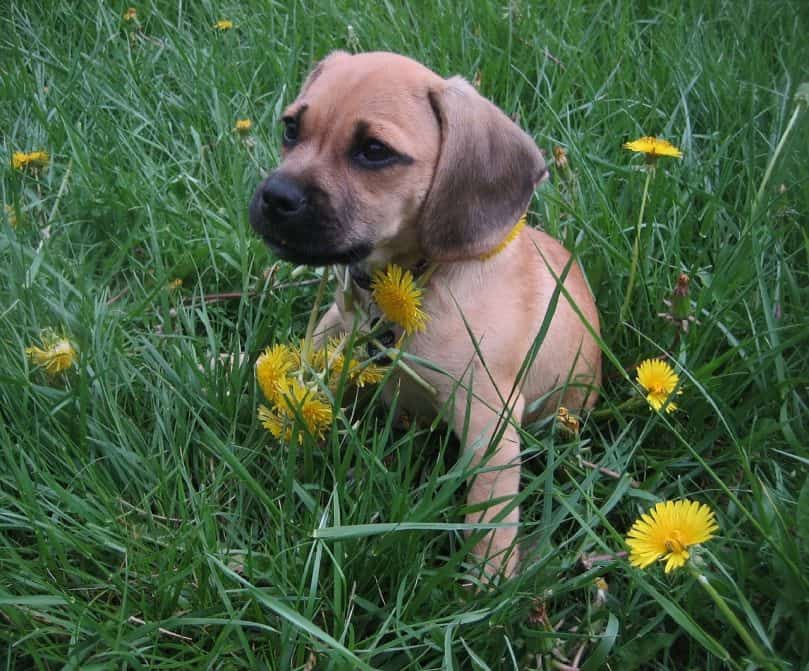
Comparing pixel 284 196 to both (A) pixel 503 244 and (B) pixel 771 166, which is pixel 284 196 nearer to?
(A) pixel 503 244

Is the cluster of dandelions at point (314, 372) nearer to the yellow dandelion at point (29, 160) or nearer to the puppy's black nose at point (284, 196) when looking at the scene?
the puppy's black nose at point (284, 196)

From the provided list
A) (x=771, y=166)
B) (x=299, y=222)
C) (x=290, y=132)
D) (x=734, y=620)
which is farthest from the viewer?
(x=771, y=166)

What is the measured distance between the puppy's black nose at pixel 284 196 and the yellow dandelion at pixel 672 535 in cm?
103

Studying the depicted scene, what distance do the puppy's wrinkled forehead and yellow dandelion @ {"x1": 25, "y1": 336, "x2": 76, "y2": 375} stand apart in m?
0.82

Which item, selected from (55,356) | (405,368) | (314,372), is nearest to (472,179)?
(405,368)

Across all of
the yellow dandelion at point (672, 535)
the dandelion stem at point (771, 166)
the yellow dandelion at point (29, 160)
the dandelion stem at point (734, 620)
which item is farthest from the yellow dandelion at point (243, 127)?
the dandelion stem at point (734, 620)

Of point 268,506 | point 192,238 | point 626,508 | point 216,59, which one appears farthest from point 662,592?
point 216,59

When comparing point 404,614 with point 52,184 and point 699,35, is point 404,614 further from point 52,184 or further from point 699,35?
point 699,35

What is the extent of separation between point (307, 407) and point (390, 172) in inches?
24.1

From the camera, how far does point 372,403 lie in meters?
A: 1.89

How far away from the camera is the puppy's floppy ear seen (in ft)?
6.35

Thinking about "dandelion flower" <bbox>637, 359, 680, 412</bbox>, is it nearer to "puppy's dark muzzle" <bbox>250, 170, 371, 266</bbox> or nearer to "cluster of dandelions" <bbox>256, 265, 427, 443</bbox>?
"cluster of dandelions" <bbox>256, 265, 427, 443</bbox>

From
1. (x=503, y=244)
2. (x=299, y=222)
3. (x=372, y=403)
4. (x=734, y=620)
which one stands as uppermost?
(x=299, y=222)

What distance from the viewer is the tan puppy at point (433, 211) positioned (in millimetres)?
1884
